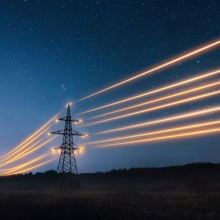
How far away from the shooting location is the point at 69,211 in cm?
2667

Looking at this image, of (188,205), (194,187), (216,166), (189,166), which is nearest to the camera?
(188,205)

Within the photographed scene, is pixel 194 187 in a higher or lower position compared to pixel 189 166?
lower

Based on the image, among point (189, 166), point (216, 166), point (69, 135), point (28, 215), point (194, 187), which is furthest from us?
point (189, 166)

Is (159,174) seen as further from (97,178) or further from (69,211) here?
(69,211)

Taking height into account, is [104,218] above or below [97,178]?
below

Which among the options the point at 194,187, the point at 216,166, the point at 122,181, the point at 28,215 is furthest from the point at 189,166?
the point at 28,215

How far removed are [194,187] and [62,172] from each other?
77.6 ft

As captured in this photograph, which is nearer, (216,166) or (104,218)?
(104,218)

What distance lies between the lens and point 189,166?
14788 centimetres

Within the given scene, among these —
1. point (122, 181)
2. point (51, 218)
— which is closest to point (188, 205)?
point (51, 218)

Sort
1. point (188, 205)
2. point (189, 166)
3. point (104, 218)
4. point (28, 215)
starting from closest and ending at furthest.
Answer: point (104, 218) → point (28, 215) → point (188, 205) → point (189, 166)

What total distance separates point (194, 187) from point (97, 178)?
318ft

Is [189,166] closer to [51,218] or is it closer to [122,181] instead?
[122,181]

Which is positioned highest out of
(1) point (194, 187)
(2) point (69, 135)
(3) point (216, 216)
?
(2) point (69, 135)
